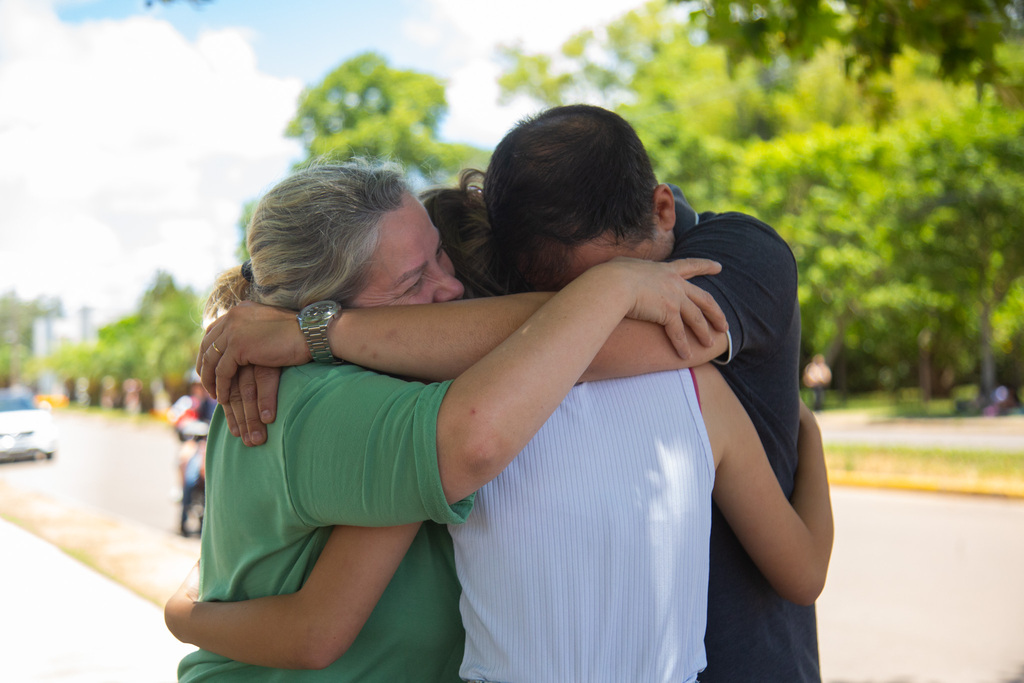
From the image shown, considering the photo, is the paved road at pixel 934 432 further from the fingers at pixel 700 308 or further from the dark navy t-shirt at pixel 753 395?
the fingers at pixel 700 308

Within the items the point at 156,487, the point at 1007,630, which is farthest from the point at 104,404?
the point at 1007,630

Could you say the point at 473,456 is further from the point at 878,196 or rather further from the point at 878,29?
the point at 878,196

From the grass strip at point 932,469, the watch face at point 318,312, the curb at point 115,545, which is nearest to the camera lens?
the watch face at point 318,312

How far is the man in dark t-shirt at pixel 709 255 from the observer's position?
5.06 feet

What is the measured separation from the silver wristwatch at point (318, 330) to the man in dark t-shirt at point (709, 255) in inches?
15.8

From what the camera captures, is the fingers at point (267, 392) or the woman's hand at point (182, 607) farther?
the woman's hand at point (182, 607)

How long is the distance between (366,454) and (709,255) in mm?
750

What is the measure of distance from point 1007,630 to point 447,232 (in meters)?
5.44

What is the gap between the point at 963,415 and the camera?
850 inches

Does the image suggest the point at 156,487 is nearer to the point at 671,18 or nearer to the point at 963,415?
the point at 963,415

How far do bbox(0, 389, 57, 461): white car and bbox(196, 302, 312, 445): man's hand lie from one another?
1965 centimetres

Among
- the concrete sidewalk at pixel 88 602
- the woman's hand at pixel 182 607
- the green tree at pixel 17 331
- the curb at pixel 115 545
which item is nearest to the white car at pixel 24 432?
the curb at pixel 115 545

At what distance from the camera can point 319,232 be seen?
1.56 meters

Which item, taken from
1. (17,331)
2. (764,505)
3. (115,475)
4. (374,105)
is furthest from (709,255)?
(17,331)
